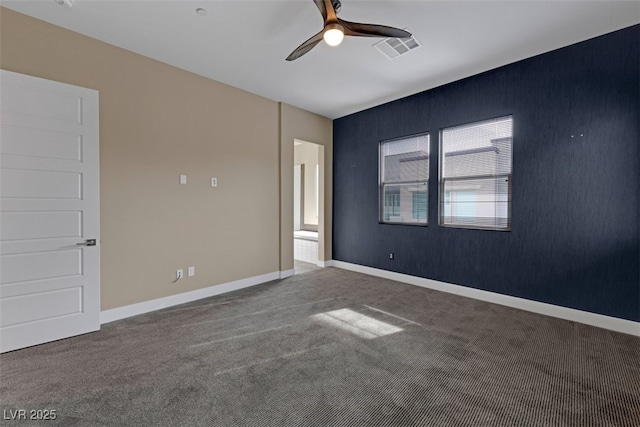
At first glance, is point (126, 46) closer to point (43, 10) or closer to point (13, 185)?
point (43, 10)

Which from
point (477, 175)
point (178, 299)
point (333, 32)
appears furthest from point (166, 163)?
point (477, 175)

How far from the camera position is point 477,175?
3922 mm

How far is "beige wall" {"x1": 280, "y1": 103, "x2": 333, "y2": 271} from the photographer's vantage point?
490cm

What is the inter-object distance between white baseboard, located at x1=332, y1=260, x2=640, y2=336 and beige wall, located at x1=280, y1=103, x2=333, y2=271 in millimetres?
1492

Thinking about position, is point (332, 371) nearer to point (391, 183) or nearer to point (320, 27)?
point (320, 27)

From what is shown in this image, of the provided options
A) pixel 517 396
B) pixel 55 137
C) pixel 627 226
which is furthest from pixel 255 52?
pixel 627 226

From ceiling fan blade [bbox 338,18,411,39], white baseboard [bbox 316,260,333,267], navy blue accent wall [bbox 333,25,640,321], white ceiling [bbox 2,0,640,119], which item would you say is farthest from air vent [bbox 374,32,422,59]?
white baseboard [bbox 316,260,333,267]

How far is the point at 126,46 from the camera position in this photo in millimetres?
3119

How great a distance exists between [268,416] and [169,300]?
242 centimetres

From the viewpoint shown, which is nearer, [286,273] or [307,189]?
[286,273]

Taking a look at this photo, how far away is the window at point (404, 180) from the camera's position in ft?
15.0

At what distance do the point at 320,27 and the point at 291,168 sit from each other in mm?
2496

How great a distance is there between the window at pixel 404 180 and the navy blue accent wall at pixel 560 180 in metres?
0.20

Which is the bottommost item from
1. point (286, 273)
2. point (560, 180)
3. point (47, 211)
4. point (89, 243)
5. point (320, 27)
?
point (286, 273)
